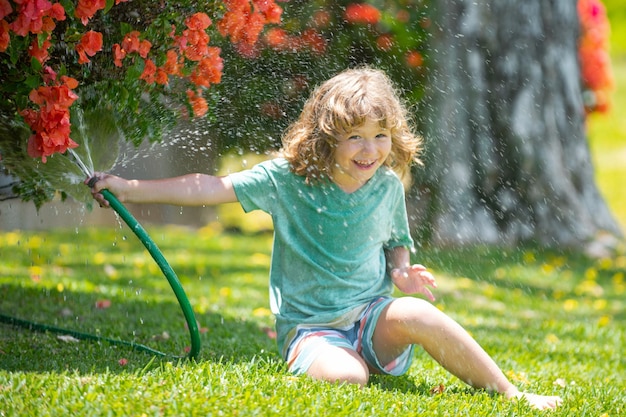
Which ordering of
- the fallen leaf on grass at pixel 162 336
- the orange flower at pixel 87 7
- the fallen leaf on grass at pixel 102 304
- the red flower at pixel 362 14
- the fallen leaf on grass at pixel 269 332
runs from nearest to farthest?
the orange flower at pixel 87 7 → the fallen leaf on grass at pixel 162 336 → the fallen leaf on grass at pixel 269 332 → the fallen leaf on grass at pixel 102 304 → the red flower at pixel 362 14

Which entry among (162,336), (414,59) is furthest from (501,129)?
(162,336)

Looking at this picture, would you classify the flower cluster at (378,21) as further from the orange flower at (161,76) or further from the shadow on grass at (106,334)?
the orange flower at (161,76)

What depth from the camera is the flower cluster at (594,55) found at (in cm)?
921

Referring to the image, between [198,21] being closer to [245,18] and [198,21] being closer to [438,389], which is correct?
[245,18]

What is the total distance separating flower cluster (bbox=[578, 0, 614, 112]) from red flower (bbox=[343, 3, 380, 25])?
279cm

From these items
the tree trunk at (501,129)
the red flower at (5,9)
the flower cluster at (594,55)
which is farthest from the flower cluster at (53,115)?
the flower cluster at (594,55)

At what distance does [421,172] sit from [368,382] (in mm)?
5024

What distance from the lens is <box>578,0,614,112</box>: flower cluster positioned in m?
9.21

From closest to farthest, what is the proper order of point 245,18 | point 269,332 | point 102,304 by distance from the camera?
point 245,18
point 269,332
point 102,304

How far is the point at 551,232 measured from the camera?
7.70 metres

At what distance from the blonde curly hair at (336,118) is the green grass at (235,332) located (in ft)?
2.25

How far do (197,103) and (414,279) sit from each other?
3.06ft

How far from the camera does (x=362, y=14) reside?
730cm

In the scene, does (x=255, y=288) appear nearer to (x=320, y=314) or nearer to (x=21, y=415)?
(x=320, y=314)
